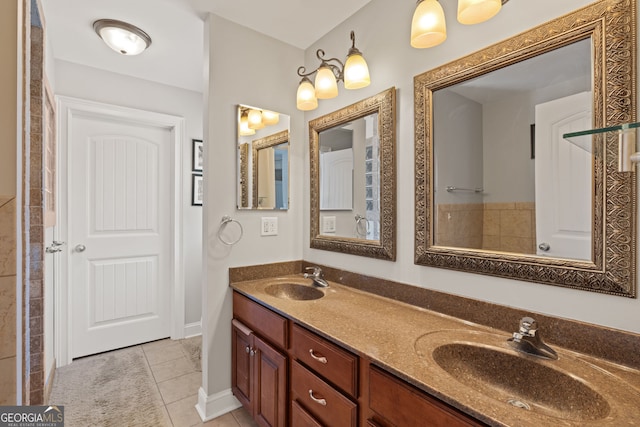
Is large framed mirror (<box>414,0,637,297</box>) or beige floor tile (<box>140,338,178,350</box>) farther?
beige floor tile (<box>140,338,178,350</box>)

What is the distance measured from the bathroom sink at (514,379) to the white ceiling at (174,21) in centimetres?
179

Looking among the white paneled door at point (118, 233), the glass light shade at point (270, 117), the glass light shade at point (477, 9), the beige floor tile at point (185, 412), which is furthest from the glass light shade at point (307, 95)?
the beige floor tile at point (185, 412)

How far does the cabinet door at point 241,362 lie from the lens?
65.3 inches

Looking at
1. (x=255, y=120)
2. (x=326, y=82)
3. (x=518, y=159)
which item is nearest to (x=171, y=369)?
(x=255, y=120)

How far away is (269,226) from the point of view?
6.68 feet

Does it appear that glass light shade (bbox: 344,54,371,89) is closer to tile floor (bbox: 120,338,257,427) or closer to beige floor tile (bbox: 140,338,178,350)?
tile floor (bbox: 120,338,257,427)

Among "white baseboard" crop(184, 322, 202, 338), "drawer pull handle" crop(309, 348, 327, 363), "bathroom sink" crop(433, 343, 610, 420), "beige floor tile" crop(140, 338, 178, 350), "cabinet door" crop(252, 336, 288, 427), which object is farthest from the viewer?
"white baseboard" crop(184, 322, 202, 338)

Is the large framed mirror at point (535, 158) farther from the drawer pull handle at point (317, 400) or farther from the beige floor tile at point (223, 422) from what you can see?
the beige floor tile at point (223, 422)

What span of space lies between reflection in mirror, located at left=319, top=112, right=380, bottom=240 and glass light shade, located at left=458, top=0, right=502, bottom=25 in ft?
2.10

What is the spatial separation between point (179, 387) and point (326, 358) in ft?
5.15

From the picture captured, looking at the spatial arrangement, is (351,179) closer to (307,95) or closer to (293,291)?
(307,95)

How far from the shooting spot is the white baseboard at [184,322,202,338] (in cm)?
289

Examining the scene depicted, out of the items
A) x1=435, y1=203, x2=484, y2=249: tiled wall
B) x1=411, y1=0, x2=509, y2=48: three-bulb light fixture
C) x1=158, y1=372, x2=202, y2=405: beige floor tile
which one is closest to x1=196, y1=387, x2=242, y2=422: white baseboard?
x1=158, y1=372, x2=202, y2=405: beige floor tile

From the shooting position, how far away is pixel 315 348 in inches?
46.4
